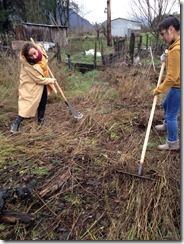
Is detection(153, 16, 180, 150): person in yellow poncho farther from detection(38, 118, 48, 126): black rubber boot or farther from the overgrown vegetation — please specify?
detection(38, 118, 48, 126): black rubber boot

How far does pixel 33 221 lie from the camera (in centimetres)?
198

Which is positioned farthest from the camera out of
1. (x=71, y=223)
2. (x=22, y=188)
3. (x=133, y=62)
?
(x=133, y=62)

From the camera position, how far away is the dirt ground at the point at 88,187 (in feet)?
6.29

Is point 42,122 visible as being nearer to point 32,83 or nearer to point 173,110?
point 32,83

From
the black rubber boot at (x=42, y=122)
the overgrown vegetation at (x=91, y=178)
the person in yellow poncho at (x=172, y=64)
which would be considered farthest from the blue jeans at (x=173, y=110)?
the black rubber boot at (x=42, y=122)

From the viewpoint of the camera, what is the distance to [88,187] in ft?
7.54

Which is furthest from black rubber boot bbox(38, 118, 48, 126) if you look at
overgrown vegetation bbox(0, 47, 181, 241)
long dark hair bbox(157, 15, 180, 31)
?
long dark hair bbox(157, 15, 180, 31)

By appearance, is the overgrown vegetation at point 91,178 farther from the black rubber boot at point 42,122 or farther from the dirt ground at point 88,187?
the black rubber boot at point 42,122

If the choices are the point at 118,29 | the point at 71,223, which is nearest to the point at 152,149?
the point at 71,223

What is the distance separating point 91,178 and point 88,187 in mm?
124

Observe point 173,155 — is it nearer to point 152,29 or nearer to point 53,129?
point 53,129

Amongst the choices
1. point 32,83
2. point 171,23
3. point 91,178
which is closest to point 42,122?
point 32,83

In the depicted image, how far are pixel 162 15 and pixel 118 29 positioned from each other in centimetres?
3535

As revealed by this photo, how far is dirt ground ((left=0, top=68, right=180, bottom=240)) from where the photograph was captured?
192 cm
